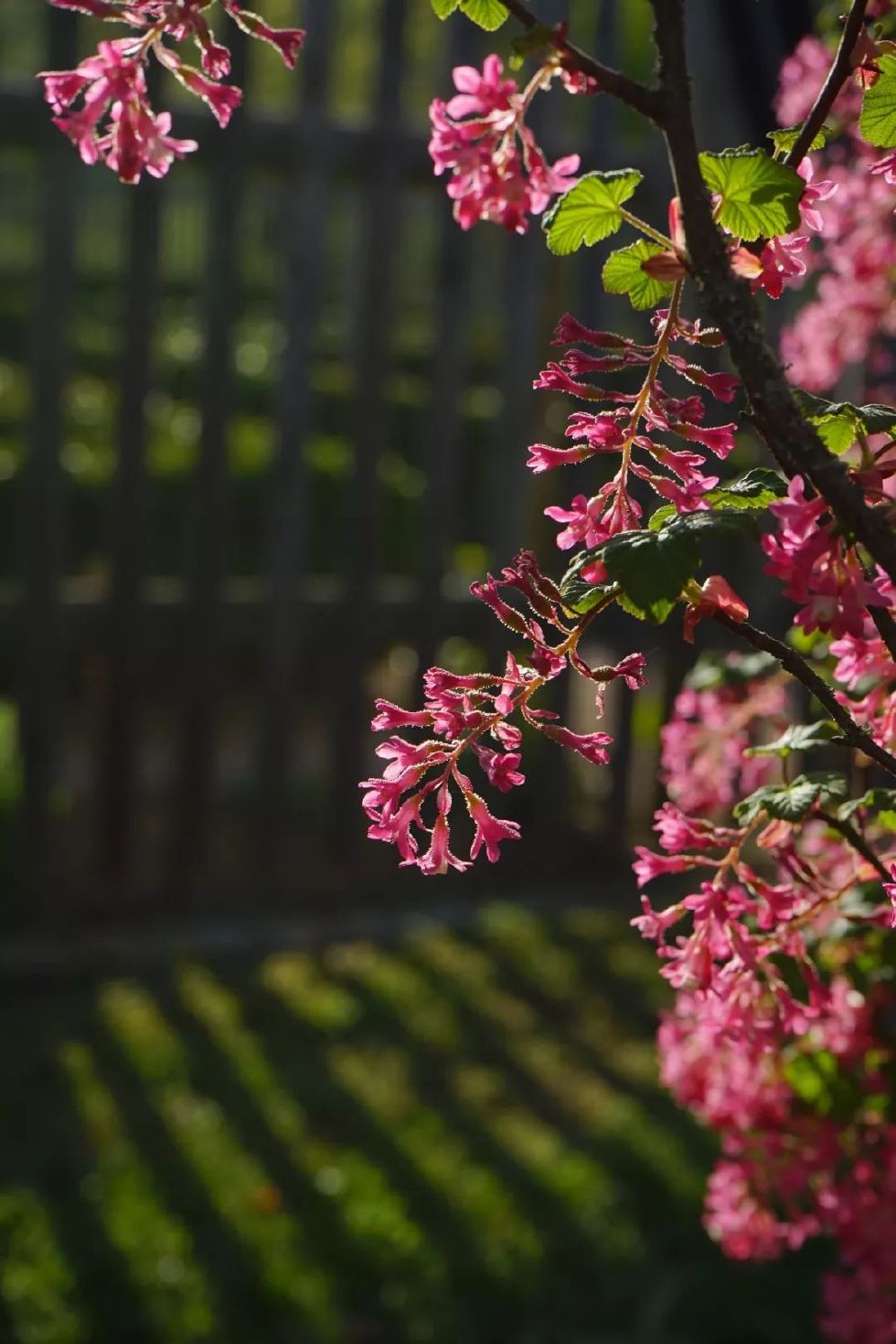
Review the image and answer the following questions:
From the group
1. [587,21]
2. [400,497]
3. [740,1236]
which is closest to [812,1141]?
[740,1236]

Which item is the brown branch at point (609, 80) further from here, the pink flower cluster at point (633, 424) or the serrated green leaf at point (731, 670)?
the serrated green leaf at point (731, 670)

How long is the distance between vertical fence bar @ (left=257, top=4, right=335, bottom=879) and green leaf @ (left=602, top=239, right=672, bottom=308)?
3190 mm

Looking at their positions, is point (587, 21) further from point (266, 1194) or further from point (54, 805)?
point (266, 1194)

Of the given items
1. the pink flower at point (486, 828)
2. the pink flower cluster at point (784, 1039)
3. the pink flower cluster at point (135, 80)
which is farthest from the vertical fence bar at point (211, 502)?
the pink flower at point (486, 828)

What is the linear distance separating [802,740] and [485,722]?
36 cm

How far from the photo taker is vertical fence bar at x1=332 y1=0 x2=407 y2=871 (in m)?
4.14

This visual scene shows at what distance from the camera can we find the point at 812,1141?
1515mm

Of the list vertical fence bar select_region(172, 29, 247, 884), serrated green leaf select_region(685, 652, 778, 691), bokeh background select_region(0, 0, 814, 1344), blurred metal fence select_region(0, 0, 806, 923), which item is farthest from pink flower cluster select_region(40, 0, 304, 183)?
vertical fence bar select_region(172, 29, 247, 884)

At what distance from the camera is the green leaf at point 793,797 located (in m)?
1.09

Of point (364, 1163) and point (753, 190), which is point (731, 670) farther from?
point (364, 1163)

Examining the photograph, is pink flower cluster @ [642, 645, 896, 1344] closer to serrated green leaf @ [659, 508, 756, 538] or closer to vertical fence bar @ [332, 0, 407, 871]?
serrated green leaf @ [659, 508, 756, 538]

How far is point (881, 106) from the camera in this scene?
0.96 m

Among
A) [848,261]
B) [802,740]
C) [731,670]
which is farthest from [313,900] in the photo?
[802,740]

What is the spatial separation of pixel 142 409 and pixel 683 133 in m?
3.29
